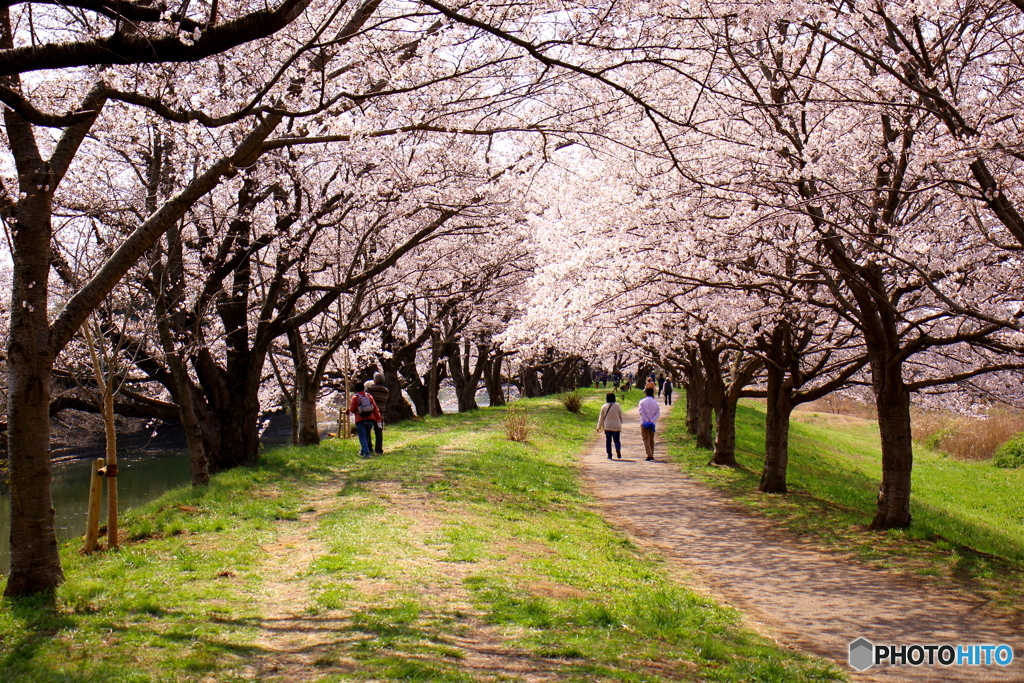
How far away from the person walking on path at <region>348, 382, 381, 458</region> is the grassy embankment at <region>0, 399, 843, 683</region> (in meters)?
5.08

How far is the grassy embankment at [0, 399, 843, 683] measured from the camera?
205 inches

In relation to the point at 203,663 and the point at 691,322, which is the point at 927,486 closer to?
the point at 691,322

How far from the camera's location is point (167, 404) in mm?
14734

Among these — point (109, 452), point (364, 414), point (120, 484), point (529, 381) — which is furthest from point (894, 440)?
point (529, 381)

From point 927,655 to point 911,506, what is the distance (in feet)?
38.1

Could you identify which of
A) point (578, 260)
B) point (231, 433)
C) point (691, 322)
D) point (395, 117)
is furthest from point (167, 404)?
point (691, 322)

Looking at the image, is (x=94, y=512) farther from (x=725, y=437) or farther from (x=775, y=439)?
(x=725, y=437)

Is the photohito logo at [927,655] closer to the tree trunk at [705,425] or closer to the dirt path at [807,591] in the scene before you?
the dirt path at [807,591]

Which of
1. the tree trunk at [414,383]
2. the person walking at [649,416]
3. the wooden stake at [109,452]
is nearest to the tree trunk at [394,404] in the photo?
the tree trunk at [414,383]

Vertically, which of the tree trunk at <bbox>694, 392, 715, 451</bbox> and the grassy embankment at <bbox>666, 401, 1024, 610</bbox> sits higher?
the tree trunk at <bbox>694, 392, 715, 451</bbox>

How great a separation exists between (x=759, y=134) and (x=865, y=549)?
231 inches

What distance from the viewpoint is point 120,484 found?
26812 millimetres

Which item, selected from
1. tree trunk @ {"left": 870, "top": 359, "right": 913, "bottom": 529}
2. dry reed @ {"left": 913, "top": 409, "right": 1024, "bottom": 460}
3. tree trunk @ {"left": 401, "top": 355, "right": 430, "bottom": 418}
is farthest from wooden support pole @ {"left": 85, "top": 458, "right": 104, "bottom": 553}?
dry reed @ {"left": 913, "top": 409, "right": 1024, "bottom": 460}

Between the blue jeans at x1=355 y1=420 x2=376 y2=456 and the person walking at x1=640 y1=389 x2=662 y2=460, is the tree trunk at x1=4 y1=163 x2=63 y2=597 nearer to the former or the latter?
the blue jeans at x1=355 y1=420 x2=376 y2=456
